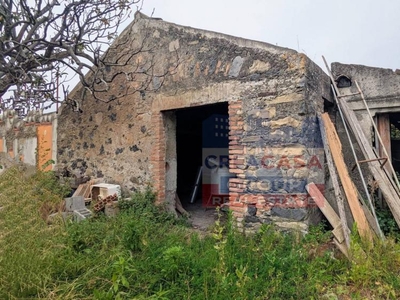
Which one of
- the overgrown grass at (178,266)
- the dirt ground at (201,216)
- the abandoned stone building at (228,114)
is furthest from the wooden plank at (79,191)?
the dirt ground at (201,216)

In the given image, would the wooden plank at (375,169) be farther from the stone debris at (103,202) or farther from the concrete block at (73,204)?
the concrete block at (73,204)

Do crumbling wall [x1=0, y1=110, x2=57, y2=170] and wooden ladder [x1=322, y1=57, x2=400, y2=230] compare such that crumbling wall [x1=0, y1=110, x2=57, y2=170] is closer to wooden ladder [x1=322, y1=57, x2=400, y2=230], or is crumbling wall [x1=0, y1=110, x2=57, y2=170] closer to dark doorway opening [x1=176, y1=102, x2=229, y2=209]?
dark doorway opening [x1=176, y1=102, x2=229, y2=209]

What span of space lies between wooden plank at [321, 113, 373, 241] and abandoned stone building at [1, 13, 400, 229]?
0.63ft

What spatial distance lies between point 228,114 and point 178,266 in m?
3.21

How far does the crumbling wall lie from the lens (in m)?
7.08

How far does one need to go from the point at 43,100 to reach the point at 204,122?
13.3ft

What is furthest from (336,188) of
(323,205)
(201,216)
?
(201,216)

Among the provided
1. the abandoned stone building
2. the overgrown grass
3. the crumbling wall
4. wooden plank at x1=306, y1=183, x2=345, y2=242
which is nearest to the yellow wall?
the crumbling wall

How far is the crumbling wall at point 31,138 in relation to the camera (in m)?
7.08

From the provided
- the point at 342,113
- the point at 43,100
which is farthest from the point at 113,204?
the point at 342,113

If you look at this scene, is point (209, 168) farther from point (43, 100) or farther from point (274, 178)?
point (43, 100)

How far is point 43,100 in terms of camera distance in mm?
5930

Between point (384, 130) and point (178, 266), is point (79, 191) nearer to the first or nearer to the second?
point (178, 266)

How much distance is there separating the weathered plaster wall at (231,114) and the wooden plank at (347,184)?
0.20 meters
